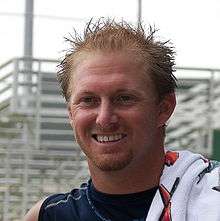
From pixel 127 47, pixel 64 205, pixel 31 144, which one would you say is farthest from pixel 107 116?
pixel 31 144

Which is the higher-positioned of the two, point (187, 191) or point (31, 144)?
point (187, 191)

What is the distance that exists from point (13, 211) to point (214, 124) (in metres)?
2.76

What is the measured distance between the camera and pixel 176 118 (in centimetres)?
877

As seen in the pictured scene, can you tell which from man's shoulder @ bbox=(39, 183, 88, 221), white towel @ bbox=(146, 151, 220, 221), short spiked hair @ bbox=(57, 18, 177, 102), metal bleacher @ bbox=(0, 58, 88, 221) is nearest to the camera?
white towel @ bbox=(146, 151, 220, 221)

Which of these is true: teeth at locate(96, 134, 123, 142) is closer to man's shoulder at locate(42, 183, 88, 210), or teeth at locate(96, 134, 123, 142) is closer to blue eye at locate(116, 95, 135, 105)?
blue eye at locate(116, 95, 135, 105)

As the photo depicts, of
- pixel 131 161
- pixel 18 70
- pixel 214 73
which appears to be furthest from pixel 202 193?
pixel 214 73

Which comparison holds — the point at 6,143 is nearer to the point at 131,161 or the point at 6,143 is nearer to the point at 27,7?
the point at 27,7

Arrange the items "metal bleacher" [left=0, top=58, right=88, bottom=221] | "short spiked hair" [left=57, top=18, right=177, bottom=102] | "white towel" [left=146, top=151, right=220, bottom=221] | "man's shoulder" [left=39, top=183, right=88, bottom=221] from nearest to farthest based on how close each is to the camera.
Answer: "white towel" [left=146, top=151, right=220, bottom=221] → "short spiked hair" [left=57, top=18, right=177, bottom=102] → "man's shoulder" [left=39, top=183, right=88, bottom=221] → "metal bleacher" [left=0, top=58, right=88, bottom=221]

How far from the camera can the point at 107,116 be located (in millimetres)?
1394

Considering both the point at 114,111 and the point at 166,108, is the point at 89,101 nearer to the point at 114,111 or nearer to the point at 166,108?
the point at 114,111

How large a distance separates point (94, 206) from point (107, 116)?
0.26m

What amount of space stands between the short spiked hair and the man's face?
22mm

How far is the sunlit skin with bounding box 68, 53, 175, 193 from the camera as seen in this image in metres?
1.40

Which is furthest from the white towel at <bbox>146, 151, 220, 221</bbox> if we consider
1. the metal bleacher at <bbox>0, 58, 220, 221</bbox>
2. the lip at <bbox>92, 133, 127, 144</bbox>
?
the metal bleacher at <bbox>0, 58, 220, 221</bbox>
